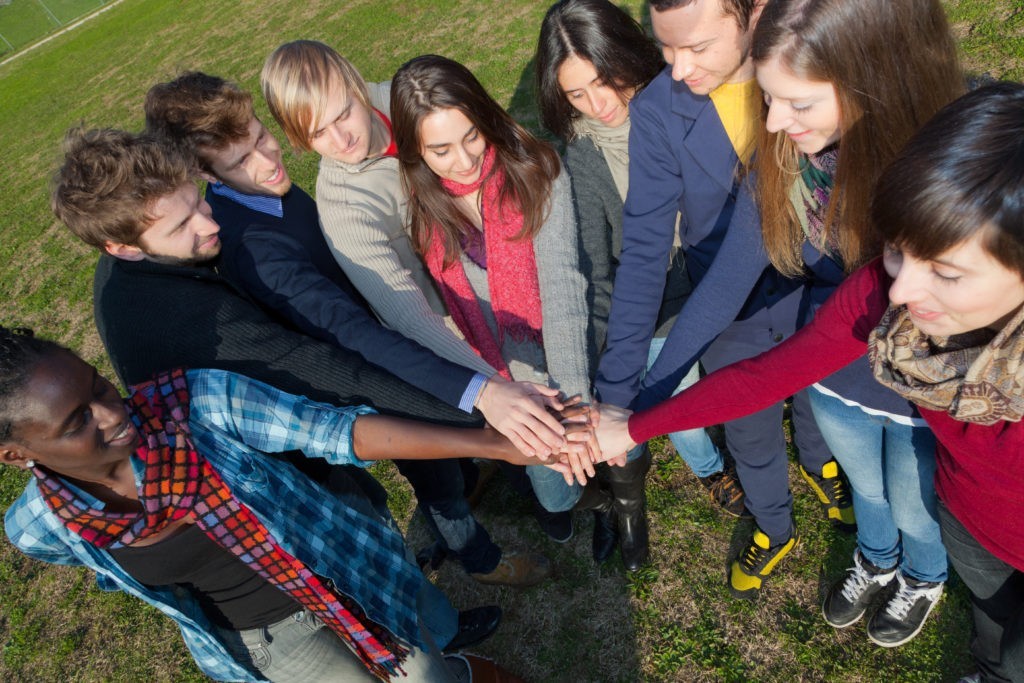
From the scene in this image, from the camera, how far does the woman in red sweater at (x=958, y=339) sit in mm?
1334

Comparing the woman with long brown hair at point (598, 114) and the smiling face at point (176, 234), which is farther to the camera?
the woman with long brown hair at point (598, 114)

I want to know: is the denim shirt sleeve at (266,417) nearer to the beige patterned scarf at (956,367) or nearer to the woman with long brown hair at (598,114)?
the woman with long brown hair at (598,114)

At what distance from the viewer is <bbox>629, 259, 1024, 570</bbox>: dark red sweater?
166 centimetres

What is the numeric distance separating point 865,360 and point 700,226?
2.29 feet

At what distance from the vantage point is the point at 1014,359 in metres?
1.41

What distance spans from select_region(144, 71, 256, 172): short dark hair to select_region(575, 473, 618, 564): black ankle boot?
7.29ft

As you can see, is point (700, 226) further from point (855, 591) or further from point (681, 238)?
point (855, 591)

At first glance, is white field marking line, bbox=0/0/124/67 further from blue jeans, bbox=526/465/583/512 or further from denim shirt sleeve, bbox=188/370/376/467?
denim shirt sleeve, bbox=188/370/376/467

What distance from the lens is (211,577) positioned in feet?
6.77

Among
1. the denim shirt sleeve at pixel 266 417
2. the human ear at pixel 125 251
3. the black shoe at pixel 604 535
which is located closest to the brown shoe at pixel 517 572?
the black shoe at pixel 604 535

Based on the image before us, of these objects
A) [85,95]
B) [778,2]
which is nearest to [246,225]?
[778,2]

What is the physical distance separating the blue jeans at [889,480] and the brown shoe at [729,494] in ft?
2.19

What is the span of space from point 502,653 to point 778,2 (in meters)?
2.81

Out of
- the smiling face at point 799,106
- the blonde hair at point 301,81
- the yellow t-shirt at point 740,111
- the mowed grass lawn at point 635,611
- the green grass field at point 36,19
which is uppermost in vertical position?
the green grass field at point 36,19
